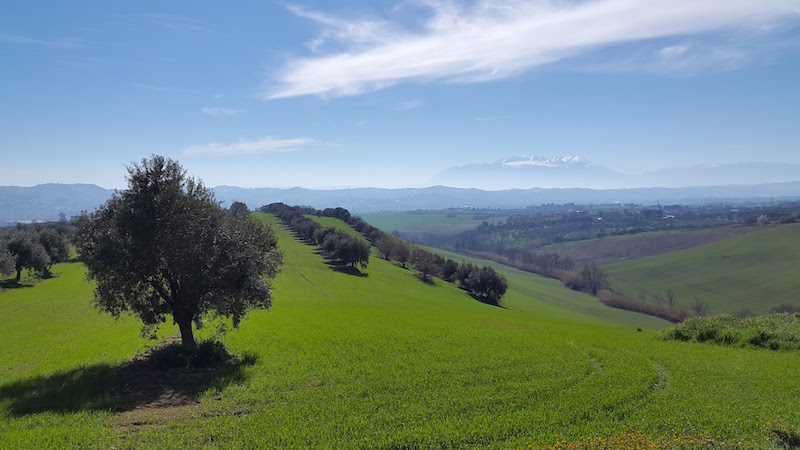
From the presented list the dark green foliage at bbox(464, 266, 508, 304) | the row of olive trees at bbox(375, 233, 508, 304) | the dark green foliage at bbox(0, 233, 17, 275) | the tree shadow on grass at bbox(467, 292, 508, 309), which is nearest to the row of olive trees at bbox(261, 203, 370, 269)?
the row of olive trees at bbox(375, 233, 508, 304)

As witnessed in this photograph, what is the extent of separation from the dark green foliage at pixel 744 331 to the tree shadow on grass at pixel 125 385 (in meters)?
36.0

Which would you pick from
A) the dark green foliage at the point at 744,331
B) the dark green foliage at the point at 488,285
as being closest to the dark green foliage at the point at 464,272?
the dark green foliage at the point at 488,285

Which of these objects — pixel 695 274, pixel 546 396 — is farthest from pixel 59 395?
pixel 695 274

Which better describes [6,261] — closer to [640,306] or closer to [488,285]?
[488,285]

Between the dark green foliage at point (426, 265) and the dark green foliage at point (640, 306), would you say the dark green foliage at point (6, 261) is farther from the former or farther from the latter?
the dark green foliage at point (640, 306)

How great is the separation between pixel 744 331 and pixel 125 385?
4398cm

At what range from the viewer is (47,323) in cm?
4303

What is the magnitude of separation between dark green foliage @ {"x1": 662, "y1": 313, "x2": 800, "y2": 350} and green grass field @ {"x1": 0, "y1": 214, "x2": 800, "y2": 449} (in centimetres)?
236

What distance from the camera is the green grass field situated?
15.7m

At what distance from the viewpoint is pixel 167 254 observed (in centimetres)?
2383

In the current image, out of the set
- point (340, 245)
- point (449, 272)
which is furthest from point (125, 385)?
point (449, 272)

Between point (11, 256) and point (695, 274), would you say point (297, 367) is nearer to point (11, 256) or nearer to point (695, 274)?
point (11, 256)

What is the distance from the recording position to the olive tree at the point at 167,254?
23.0 metres

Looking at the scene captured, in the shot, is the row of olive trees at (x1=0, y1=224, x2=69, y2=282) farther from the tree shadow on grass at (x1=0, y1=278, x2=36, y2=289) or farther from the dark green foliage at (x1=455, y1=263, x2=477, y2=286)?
the dark green foliage at (x1=455, y1=263, x2=477, y2=286)
